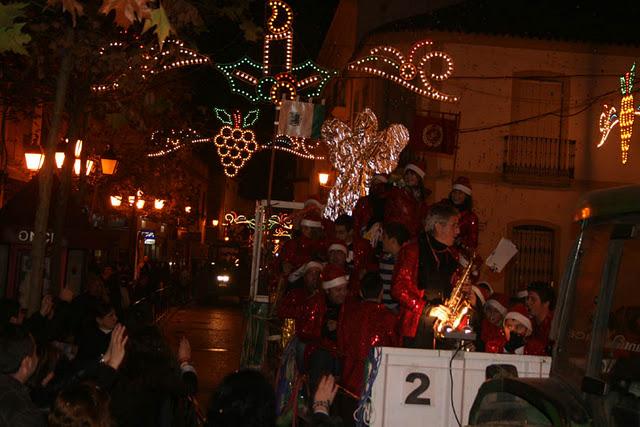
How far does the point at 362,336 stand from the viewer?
317 inches

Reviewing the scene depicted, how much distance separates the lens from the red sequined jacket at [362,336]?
802 centimetres

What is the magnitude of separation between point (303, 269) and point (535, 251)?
13.4m

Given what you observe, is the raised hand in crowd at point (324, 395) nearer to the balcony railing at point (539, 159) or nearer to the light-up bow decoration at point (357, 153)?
the light-up bow decoration at point (357, 153)

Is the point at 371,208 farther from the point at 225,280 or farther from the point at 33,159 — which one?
the point at 225,280

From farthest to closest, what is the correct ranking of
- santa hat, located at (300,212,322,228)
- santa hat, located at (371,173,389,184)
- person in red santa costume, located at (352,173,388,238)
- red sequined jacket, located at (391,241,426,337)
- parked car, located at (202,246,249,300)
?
parked car, located at (202,246,249,300) < santa hat, located at (300,212,322,228) < santa hat, located at (371,173,389,184) < person in red santa costume, located at (352,173,388,238) < red sequined jacket, located at (391,241,426,337)

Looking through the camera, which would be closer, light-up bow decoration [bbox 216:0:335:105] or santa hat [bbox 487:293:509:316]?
santa hat [bbox 487:293:509:316]

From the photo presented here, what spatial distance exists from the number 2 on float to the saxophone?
19.7 inches

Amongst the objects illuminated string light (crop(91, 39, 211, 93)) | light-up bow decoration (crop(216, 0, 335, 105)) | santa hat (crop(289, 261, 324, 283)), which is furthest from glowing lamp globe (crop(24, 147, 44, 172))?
santa hat (crop(289, 261, 324, 283))

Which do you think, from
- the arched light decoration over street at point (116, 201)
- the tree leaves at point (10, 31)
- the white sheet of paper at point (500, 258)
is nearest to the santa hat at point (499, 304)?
the white sheet of paper at point (500, 258)

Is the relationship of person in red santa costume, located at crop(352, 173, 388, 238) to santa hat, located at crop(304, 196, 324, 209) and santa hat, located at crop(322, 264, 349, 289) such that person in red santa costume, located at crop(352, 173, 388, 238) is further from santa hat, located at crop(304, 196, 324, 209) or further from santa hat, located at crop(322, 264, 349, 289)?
santa hat, located at crop(304, 196, 324, 209)

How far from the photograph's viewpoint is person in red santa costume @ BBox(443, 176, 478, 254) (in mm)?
9445

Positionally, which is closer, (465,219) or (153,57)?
(465,219)

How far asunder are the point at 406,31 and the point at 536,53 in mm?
3619

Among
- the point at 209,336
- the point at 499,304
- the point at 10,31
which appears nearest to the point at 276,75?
the point at 499,304
